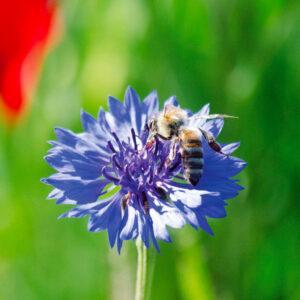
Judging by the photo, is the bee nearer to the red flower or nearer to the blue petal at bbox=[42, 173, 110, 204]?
the blue petal at bbox=[42, 173, 110, 204]

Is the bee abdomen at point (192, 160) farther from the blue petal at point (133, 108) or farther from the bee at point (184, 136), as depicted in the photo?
the blue petal at point (133, 108)

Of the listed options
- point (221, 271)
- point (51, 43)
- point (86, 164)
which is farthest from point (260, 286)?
point (51, 43)

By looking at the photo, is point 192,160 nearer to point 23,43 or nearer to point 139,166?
point 139,166

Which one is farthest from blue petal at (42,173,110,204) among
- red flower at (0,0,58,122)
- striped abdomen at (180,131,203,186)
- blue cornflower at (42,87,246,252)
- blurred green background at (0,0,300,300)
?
red flower at (0,0,58,122)

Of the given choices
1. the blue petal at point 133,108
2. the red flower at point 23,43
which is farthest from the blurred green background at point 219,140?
the blue petal at point 133,108

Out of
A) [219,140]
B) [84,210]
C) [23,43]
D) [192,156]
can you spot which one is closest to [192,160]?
[192,156]

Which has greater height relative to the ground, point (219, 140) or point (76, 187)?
point (219, 140)
